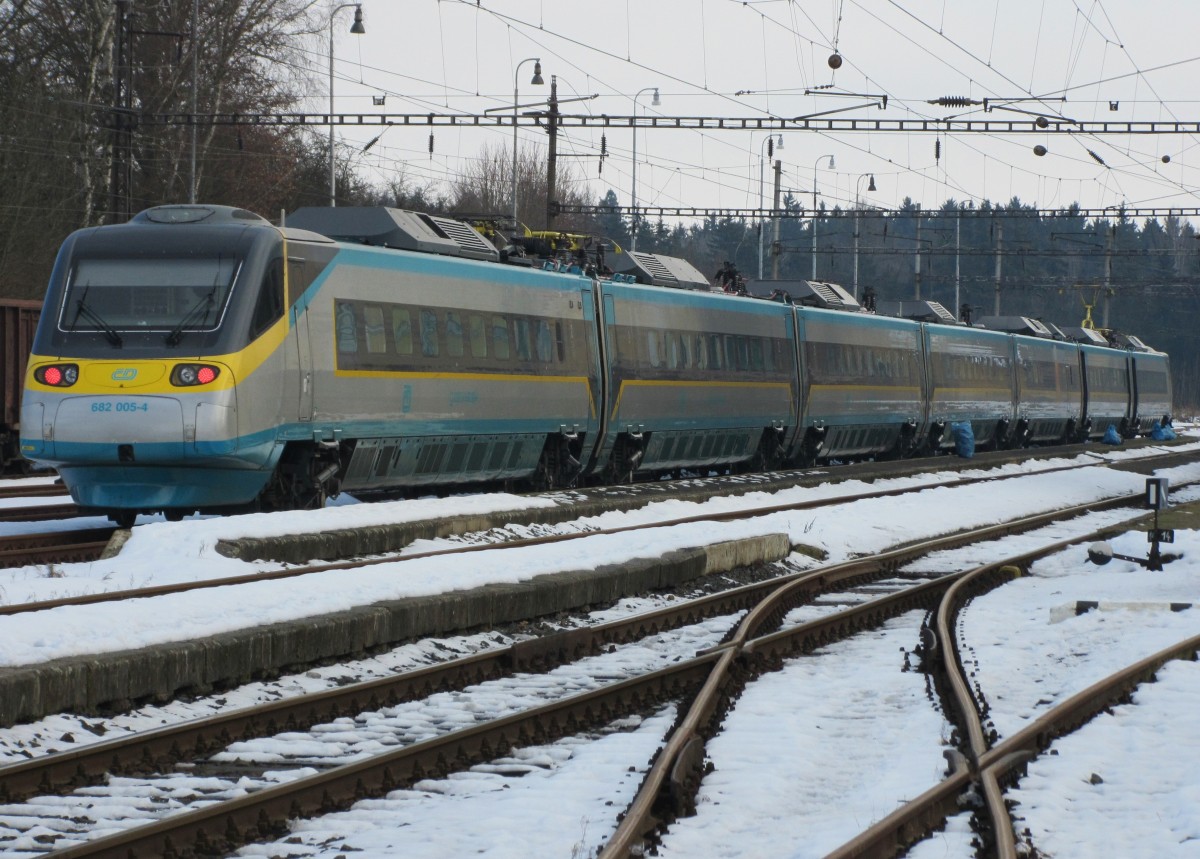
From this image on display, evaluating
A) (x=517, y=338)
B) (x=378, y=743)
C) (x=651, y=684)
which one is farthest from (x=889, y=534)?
(x=378, y=743)

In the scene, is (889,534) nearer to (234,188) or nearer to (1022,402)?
(1022,402)

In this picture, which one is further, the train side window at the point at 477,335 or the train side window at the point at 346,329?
the train side window at the point at 477,335

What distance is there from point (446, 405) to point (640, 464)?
7.21 metres

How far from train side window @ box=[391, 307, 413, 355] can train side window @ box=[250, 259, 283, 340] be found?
2353mm

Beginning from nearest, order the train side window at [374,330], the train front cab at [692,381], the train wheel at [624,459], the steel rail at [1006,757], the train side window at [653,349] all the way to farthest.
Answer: the steel rail at [1006,757] < the train side window at [374,330] < the train front cab at [692,381] < the train side window at [653,349] < the train wheel at [624,459]

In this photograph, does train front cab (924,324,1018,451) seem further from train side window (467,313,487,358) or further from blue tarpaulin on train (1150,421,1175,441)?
train side window (467,313,487,358)

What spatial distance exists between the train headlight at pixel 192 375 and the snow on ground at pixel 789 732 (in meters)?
1.70

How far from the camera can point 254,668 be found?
10.0 meters

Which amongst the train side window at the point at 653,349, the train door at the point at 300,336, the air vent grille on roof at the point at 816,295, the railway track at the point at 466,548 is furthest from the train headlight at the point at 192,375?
the air vent grille on roof at the point at 816,295

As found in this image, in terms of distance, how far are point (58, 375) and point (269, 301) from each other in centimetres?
212

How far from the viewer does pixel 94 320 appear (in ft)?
52.4

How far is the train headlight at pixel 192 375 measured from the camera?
51.0ft

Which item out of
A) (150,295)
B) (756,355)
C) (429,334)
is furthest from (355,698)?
(756,355)

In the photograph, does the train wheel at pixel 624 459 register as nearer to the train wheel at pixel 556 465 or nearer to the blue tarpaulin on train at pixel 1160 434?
the train wheel at pixel 556 465
